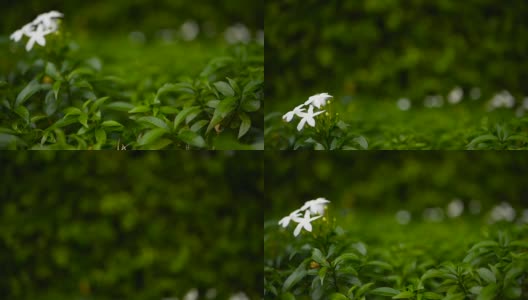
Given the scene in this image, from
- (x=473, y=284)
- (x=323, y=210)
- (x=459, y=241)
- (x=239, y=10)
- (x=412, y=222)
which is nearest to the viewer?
(x=473, y=284)

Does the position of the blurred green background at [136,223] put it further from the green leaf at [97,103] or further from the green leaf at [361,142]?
the green leaf at [361,142]

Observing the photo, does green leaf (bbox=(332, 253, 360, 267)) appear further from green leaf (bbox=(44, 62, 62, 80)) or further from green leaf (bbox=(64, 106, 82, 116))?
green leaf (bbox=(44, 62, 62, 80))

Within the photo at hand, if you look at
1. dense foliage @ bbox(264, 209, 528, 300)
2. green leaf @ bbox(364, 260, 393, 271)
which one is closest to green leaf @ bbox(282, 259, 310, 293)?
dense foliage @ bbox(264, 209, 528, 300)

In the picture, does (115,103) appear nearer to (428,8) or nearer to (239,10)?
(239,10)

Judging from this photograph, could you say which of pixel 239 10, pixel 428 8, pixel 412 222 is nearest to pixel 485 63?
pixel 428 8

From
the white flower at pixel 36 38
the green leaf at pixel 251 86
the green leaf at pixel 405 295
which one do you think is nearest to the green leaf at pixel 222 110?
the green leaf at pixel 251 86
